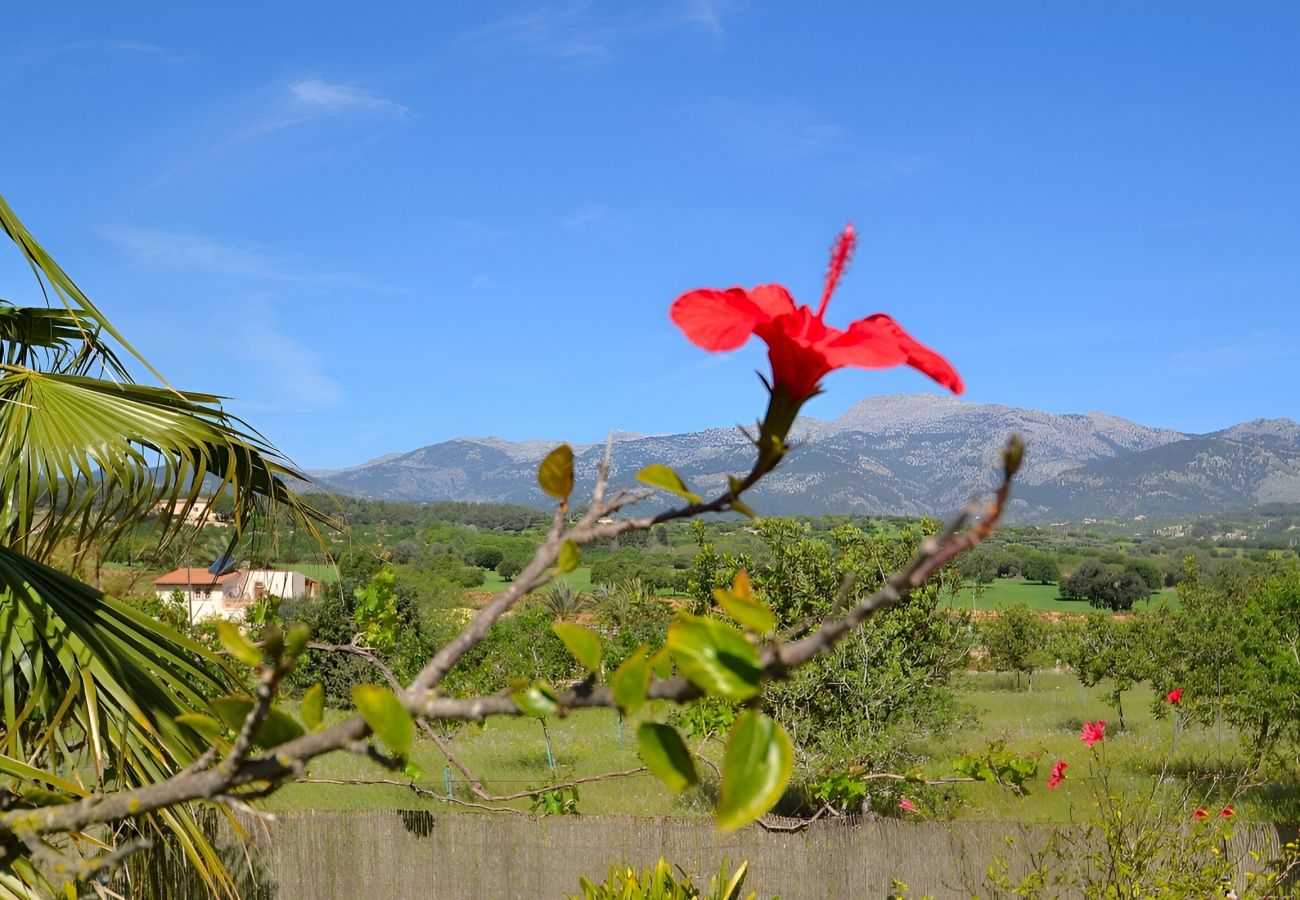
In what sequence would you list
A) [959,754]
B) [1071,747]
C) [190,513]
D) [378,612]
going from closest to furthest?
1. [190,513]
2. [378,612]
3. [959,754]
4. [1071,747]

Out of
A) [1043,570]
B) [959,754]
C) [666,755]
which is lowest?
[959,754]

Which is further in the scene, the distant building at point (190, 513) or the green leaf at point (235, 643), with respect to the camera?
the distant building at point (190, 513)

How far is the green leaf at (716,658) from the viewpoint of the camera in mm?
506

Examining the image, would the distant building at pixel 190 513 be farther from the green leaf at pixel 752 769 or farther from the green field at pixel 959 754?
the green field at pixel 959 754

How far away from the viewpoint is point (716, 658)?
52 cm

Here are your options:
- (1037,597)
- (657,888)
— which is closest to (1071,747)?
(657,888)

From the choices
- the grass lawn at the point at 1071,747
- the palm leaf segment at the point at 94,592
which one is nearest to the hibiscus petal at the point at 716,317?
the palm leaf segment at the point at 94,592

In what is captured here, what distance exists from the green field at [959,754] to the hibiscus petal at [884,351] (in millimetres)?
4882

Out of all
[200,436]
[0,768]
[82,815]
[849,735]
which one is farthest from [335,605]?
[82,815]

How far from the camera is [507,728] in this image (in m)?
20.8

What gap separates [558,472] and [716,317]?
0.46ft

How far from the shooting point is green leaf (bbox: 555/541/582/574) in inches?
25.0

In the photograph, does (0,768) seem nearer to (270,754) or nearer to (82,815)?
(82,815)

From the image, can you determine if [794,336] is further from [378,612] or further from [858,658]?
[858,658]
